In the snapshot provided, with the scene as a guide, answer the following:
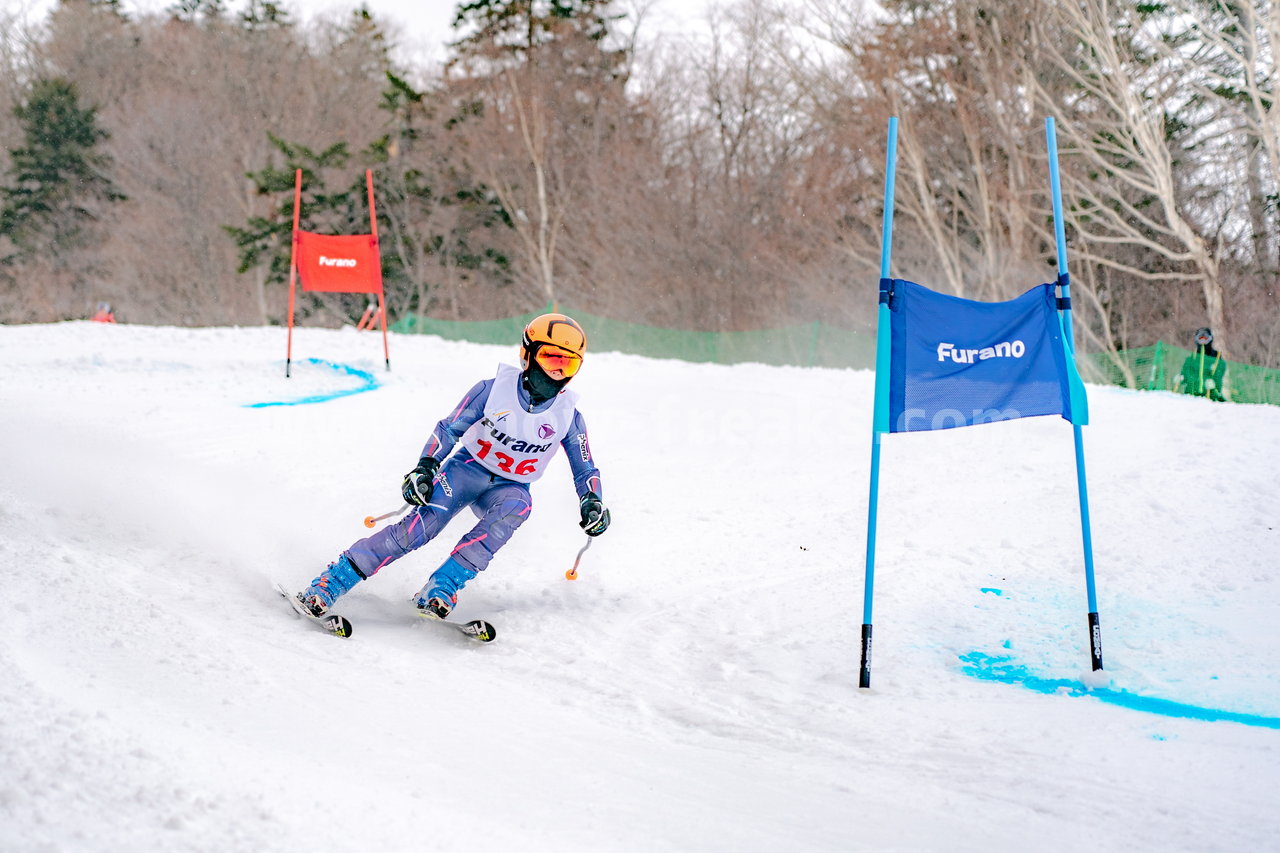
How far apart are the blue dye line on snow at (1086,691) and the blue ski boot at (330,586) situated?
121 inches

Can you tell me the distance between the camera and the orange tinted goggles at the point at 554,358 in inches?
215

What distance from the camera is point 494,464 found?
18.4 feet

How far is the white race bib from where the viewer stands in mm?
5543

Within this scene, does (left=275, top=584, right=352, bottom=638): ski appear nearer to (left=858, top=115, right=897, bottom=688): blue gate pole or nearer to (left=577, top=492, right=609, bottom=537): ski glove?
(left=577, top=492, right=609, bottom=537): ski glove

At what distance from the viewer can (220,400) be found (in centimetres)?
1008

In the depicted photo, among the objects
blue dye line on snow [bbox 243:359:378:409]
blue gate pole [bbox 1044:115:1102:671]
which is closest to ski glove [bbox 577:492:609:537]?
blue gate pole [bbox 1044:115:1102:671]

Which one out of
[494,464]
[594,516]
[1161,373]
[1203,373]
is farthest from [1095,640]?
[1161,373]

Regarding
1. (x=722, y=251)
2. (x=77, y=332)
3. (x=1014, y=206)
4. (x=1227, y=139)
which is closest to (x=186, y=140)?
(x=722, y=251)

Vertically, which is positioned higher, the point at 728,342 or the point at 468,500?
the point at 728,342

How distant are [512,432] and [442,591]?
913 mm

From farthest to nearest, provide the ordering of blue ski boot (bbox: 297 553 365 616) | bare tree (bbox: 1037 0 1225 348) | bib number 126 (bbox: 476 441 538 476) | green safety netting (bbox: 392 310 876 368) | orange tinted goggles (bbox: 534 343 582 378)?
green safety netting (bbox: 392 310 876 368) < bare tree (bbox: 1037 0 1225 348) < bib number 126 (bbox: 476 441 538 476) < orange tinted goggles (bbox: 534 343 582 378) < blue ski boot (bbox: 297 553 365 616)

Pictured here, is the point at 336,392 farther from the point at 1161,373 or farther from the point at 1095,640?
the point at 1161,373

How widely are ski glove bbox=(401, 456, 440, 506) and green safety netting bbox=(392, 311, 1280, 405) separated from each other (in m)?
15.9

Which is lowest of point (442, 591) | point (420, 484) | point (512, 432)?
point (442, 591)
